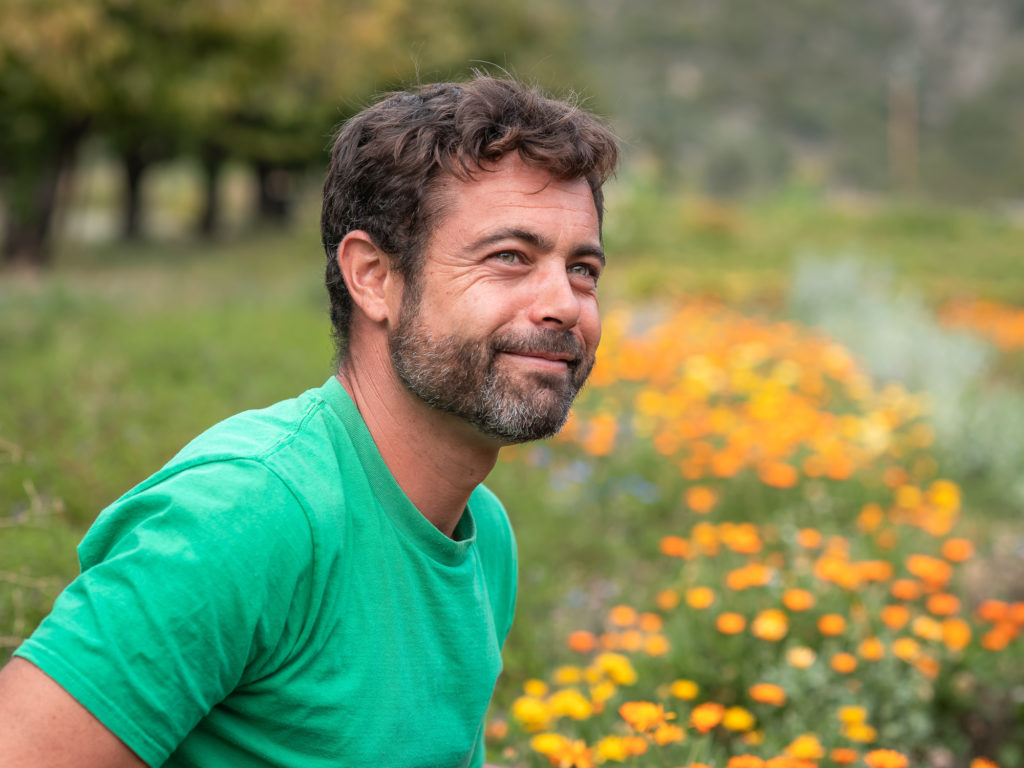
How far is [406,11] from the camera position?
92.5 ft

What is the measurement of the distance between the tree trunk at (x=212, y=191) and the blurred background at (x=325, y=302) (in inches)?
5.7

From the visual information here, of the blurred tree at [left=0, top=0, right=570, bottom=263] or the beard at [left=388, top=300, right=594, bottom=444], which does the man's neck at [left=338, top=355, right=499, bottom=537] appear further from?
the blurred tree at [left=0, top=0, right=570, bottom=263]

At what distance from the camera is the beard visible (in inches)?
72.6

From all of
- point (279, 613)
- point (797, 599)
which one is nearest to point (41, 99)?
point (797, 599)

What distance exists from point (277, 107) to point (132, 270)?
6.57 meters

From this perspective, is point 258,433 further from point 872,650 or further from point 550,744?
point 872,650

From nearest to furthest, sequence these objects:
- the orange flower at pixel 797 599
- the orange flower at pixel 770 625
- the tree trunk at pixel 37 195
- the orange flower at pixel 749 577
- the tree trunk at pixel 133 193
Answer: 1. the orange flower at pixel 770 625
2. the orange flower at pixel 797 599
3. the orange flower at pixel 749 577
4. the tree trunk at pixel 37 195
5. the tree trunk at pixel 133 193

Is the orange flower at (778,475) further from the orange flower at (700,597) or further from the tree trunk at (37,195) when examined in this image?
the tree trunk at (37,195)

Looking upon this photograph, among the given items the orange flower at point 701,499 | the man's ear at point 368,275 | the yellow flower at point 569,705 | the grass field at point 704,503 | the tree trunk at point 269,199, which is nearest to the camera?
the man's ear at point 368,275

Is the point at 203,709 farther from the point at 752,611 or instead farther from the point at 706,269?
the point at 706,269

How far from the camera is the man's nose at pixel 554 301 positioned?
1878mm

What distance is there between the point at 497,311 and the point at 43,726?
37.8 inches

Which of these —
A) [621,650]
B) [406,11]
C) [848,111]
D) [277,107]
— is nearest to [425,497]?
[621,650]

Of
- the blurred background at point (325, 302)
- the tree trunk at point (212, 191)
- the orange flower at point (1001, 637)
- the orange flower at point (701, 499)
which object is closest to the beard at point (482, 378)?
the blurred background at point (325, 302)
